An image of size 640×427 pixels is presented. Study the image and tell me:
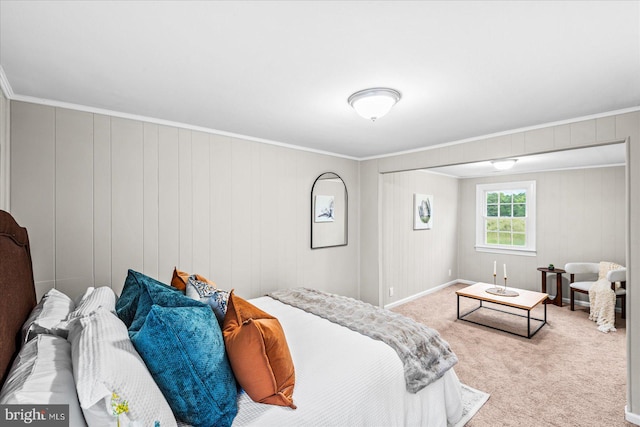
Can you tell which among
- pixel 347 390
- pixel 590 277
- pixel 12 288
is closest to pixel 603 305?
pixel 590 277

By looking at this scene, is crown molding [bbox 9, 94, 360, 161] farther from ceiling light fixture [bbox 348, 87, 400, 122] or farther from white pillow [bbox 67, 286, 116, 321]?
ceiling light fixture [bbox 348, 87, 400, 122]

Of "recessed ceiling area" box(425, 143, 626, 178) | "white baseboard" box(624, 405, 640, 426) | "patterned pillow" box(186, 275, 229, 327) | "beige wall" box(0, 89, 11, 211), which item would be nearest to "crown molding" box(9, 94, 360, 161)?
"beige wall" box(0, 89, 11, 211)

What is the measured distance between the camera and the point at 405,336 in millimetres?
2211

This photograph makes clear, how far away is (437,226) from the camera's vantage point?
6.13 meters

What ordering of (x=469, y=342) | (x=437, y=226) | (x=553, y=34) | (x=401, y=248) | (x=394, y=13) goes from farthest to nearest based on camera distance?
1. (x=437, y=226)
2. (x=401, y=248)
3. (x=469, y=342)
4. (x=553, y=34)
5. (x=394, y=13)

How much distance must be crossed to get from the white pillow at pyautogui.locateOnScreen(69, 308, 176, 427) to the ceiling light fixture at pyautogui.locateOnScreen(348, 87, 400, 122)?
6.13ft

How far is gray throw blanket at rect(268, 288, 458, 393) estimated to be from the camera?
2.03 meters

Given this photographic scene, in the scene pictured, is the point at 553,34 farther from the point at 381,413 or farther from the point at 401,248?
the point at 401,248

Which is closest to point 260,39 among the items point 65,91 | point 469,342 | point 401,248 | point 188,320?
point 188,320

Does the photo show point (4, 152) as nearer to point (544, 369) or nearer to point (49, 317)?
point (49, 317)

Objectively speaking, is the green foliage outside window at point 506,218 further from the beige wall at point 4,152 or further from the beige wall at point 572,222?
the beige wall at point 4,152

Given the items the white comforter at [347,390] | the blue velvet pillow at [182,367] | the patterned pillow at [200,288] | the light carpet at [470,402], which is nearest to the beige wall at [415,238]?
the light carpet at [470,402]

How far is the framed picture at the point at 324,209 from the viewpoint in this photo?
13.5 ft

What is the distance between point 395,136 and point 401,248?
2458 mm
